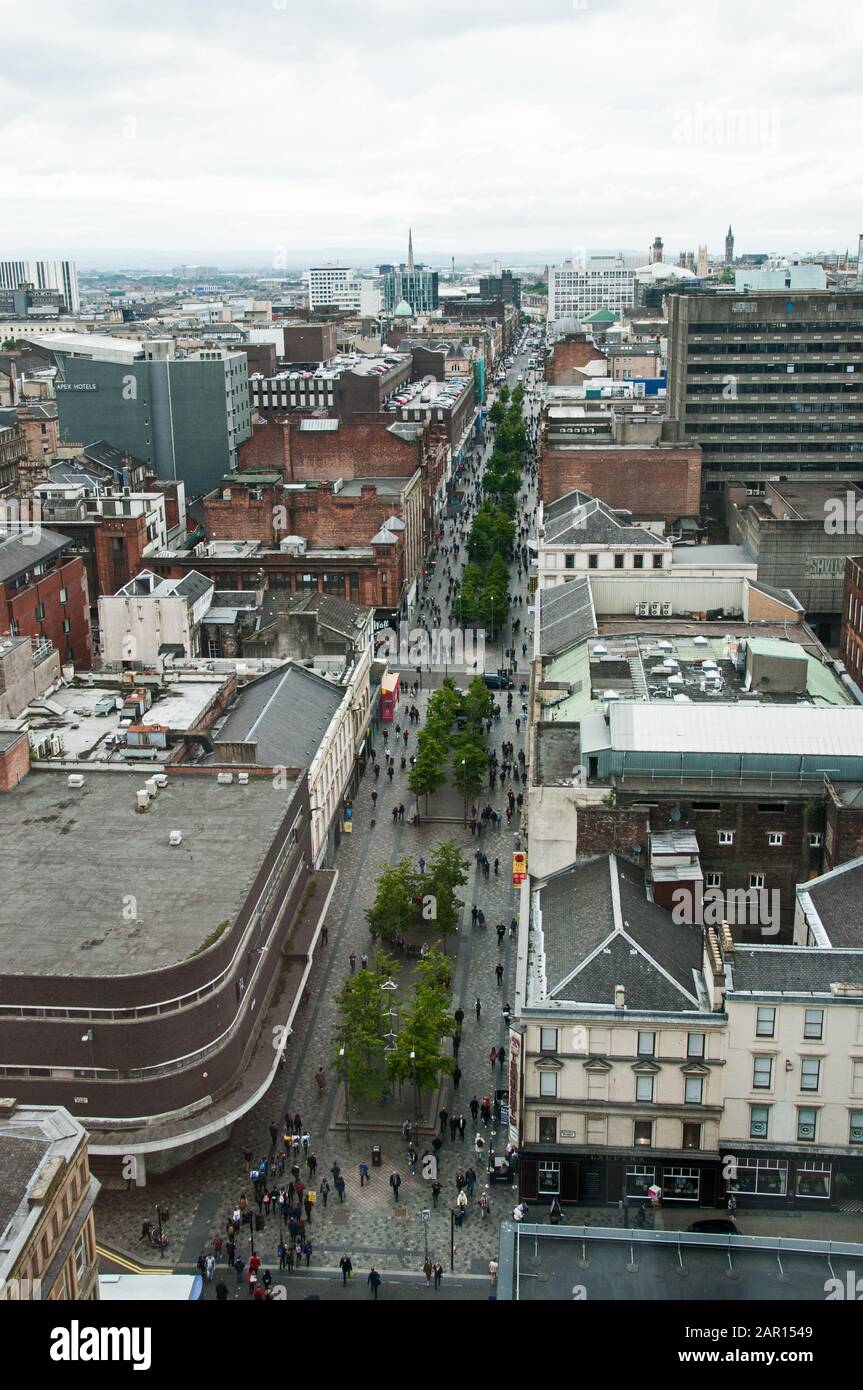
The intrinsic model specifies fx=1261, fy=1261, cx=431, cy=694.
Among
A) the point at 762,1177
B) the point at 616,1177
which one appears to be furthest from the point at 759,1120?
the point at 616,1177

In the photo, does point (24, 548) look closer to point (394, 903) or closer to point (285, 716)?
point (285, 716)

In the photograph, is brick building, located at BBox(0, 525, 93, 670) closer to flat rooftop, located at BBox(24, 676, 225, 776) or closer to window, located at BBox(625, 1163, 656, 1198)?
flat rooftop, located at BBox(24, 676, 225, 776)

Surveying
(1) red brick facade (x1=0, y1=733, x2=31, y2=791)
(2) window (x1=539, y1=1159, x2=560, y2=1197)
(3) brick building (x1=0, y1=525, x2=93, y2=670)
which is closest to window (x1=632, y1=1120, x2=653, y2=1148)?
(2) window (x1=539, y1=1159, x2=560, y2=1197)
